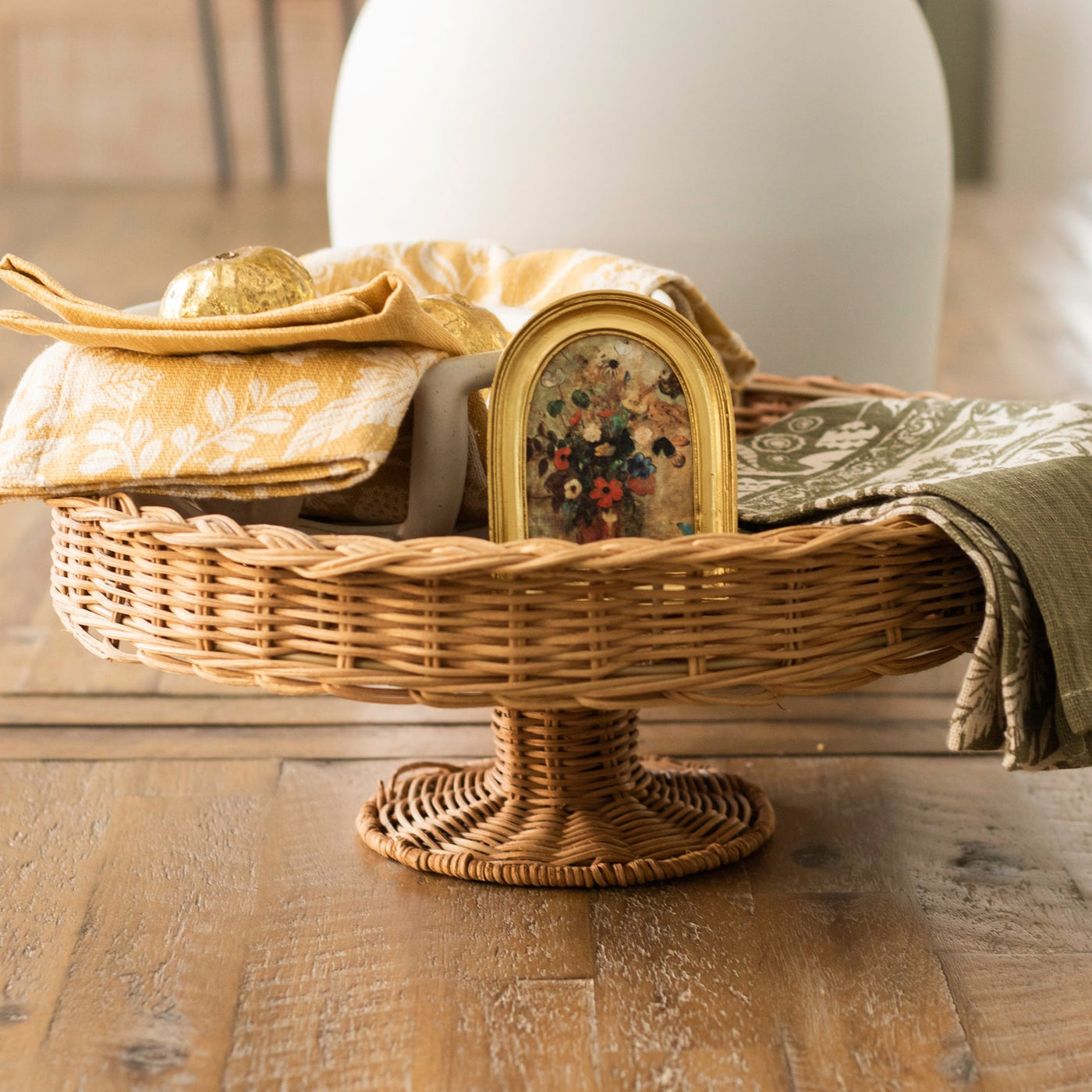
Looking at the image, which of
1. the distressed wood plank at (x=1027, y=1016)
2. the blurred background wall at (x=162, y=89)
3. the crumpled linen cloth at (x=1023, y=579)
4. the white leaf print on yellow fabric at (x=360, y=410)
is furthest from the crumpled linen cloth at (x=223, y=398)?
the blurred background wall at (x=162, y=89)

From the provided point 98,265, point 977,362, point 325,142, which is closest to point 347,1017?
point 977,362

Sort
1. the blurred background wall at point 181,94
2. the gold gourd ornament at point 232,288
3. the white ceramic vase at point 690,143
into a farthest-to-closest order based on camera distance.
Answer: the blurred background wall at point 181,94
the white ceramic vase at point 690,143
the gold gourd ornament at point 232,288

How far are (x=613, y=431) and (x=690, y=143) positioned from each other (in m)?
0.39

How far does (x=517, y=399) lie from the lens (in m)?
0.70

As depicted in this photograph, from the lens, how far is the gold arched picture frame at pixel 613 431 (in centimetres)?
70

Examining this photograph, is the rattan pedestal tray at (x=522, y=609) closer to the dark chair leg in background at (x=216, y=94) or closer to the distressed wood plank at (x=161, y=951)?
the distressed wood plank at (x=161, y=951)

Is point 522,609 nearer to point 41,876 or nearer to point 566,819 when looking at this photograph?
point 566,819

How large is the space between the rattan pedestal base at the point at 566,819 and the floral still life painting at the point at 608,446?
190 millimetres

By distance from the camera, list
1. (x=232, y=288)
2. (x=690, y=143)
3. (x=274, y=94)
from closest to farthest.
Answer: (x=232, y=288) < (x=690, y=143) < (x=274, y=94)

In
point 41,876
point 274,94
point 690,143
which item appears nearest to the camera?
point 41,876

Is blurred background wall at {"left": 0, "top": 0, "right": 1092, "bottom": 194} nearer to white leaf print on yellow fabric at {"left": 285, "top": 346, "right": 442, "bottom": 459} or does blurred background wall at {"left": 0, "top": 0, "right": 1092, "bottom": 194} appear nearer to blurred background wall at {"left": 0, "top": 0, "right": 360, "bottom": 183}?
blurred background wall at {"left": 0, "top": 0, "right": 360, "bottom": 183}

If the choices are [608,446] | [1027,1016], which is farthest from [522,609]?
[1027,1016]

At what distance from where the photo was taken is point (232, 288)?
74 centimetres

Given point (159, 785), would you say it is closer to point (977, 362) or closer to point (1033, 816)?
point (1033, 816)
